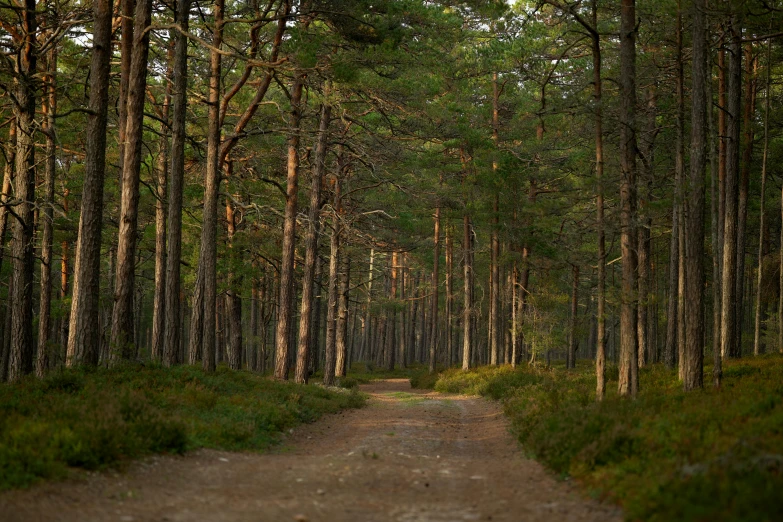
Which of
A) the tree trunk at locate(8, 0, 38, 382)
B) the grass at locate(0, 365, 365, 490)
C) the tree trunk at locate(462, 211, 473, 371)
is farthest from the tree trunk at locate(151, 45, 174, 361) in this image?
the tree trunk at locate(462, 211, 473, 371)

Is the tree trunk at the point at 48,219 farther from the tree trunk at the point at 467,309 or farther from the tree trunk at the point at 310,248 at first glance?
the tree trunk at the point at 467,309

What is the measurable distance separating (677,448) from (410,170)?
28553 mm

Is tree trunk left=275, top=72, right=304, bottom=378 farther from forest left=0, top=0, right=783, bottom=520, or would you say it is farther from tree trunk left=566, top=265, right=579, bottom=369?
tree trunk left=566, top=265, right=579, bottom=369

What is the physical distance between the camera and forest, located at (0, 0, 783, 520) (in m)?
14.2

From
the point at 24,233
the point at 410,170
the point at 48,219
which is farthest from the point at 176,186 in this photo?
the point at 410,170

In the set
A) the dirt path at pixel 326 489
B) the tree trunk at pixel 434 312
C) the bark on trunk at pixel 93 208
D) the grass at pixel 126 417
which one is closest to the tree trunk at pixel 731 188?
the dirt path at pixel 326 489

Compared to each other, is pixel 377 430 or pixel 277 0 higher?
pixel 277 0

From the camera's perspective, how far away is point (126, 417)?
9469 millimetres

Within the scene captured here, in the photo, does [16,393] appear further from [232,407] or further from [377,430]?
[377,430]

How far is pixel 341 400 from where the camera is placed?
2000 centimetres

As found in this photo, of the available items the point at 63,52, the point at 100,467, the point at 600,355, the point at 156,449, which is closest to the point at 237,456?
the point at 156,449

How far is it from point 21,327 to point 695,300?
17257 millimetres

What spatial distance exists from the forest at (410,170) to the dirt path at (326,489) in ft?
1.60

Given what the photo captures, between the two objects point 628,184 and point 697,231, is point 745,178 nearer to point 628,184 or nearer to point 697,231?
point 697,231
